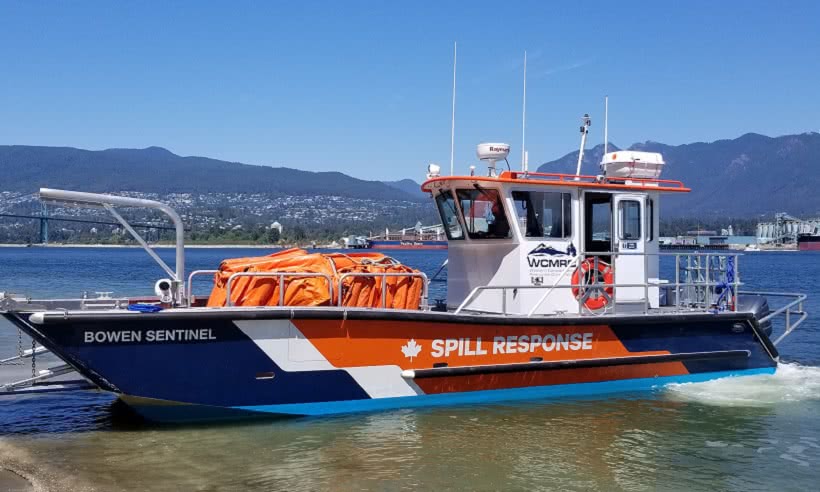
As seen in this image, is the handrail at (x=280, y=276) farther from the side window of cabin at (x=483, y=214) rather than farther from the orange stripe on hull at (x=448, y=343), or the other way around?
the side window of cabin at (x=483, y=214)

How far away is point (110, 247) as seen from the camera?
413 feet

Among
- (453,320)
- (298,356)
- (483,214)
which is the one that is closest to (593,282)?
(483,214)

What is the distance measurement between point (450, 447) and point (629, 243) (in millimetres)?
3722

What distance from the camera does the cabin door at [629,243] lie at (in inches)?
367

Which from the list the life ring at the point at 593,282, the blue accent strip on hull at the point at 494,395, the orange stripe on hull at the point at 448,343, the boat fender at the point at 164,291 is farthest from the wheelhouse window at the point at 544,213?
the boat fender at the point at 164,291

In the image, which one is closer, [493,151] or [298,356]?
[298,356]

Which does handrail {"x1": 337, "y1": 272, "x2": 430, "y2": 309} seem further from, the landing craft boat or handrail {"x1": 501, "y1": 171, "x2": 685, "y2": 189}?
handrail {"x1": 501, "y1": 171, "x2": 685, "y2": 189}

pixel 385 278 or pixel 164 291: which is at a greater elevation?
pixel 385 278

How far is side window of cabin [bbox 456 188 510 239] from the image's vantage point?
8.84 m

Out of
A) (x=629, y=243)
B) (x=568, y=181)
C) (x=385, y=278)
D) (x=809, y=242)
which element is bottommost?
(x=809, y=242)

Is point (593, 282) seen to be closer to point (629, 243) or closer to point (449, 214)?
point (629, 243)

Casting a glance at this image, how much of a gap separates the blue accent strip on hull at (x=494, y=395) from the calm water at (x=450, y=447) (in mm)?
96

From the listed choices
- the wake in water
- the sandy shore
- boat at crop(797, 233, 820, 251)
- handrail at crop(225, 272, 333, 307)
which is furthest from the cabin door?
boat at crop(797, 233, 820, 251)

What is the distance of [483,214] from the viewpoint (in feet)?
29.6
